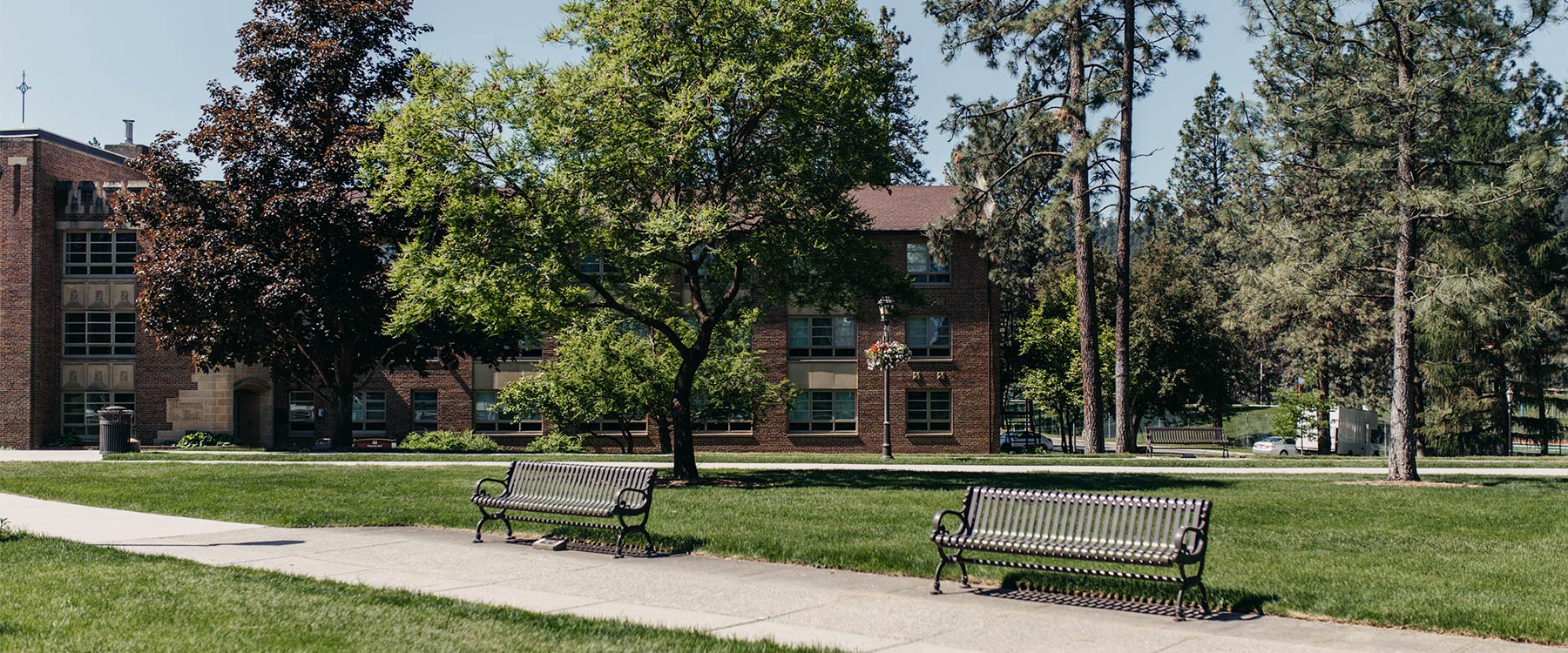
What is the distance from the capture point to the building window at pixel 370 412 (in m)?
48.2

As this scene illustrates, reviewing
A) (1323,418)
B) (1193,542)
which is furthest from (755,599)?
(1323,418)

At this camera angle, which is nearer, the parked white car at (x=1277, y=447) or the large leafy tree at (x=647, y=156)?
the large leafy tree at (x=647, y=156)

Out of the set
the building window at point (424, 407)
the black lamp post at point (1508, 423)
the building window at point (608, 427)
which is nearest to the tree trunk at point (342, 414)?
the building window at point (424, 407)

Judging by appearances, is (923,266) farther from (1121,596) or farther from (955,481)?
(1121,596)

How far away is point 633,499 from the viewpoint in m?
13.9

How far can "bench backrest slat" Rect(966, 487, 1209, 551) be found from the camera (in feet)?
34.9

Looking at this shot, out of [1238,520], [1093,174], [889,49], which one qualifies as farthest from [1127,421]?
[1238,520]

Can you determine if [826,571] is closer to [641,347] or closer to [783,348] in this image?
[641,347]

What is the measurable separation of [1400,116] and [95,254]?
1722 inches

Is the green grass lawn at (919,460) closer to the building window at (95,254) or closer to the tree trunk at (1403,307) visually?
the tree trunk at (1403,307)

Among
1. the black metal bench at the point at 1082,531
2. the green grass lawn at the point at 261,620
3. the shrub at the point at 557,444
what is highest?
the black metal bench at the point at 1082,531

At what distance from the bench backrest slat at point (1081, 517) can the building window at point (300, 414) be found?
138ft

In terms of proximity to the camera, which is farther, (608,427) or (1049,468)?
(608,427)

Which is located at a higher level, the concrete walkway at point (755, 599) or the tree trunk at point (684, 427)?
the tree trunk at point (684, 427)
